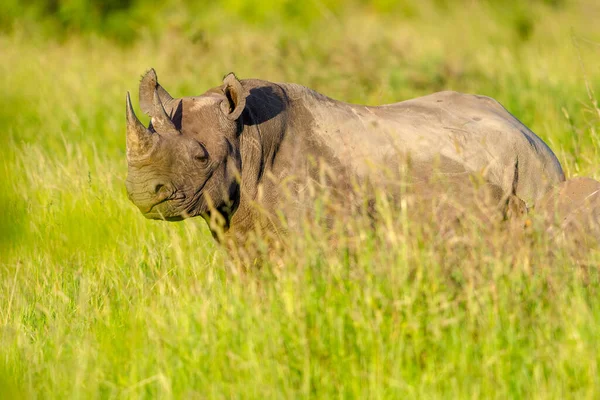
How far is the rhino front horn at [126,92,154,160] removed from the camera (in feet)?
13.6

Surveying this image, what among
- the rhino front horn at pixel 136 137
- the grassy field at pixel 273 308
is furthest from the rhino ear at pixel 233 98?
the grassy field at pixel 273 308

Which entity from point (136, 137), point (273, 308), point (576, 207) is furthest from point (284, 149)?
point (576, 207)

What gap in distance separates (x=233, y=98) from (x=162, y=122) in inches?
15.4

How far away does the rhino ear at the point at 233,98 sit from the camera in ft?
14.5

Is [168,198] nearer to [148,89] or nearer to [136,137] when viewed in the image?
[136,137]

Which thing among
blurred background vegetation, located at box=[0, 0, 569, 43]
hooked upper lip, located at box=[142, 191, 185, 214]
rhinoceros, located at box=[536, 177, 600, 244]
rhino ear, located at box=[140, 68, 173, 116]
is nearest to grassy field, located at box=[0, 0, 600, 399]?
rhinoceros, located at box=[536, 177, 600, 244]

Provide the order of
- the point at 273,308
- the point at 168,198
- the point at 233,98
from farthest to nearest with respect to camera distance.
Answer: the point at 233,98 → the point at 168,198 → the point at 273,308

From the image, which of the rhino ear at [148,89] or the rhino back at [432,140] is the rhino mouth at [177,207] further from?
the rhino back at [432,140]

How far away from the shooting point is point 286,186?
179 inches

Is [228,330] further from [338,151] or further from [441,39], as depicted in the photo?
[441,39]

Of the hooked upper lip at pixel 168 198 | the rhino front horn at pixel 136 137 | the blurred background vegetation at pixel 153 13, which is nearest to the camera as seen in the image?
the rhino front horn at pixel 136 137

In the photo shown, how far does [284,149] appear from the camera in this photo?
15.4ft

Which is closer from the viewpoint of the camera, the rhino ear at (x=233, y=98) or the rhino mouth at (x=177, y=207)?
the rhino mouth at (x=177, y=207)

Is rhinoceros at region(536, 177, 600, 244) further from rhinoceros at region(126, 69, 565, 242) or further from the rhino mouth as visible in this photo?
the rhino mouth
